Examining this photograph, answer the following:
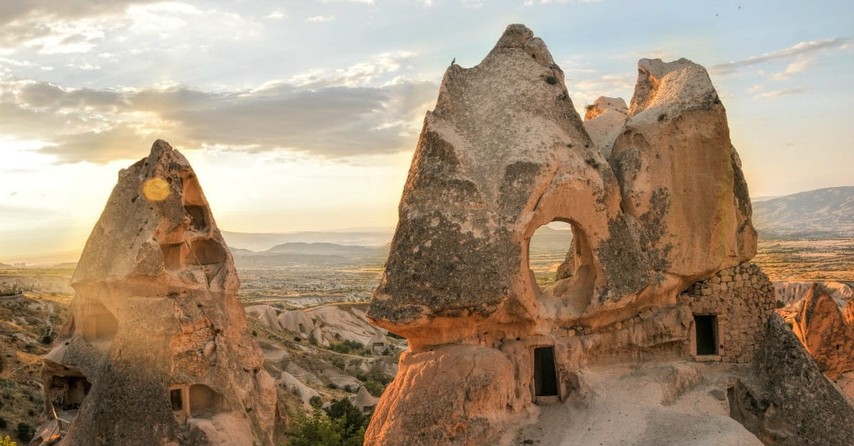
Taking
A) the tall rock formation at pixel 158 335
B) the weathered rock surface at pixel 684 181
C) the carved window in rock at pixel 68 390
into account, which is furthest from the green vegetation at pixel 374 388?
the weathered rock surface at pixel 684 181

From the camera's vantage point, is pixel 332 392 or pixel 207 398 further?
pixel 332 392

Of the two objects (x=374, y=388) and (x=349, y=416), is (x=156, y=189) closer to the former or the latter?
(x=349, y=416)

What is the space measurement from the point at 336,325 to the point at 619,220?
141ft

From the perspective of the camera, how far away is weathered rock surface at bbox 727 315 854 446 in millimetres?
12883

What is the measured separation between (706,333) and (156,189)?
11134 millimetres

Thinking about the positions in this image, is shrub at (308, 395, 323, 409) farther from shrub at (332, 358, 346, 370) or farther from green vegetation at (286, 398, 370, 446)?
shrub at (332, 358, 346, 370)

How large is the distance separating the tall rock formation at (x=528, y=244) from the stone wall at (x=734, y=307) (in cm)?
3

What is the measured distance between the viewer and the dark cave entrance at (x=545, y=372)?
13.1 m

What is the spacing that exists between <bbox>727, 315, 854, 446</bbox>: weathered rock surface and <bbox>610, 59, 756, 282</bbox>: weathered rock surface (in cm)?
168

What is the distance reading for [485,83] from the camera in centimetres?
1366

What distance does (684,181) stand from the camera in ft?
45.3

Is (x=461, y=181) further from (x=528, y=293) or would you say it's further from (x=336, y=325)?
(x=336, y=325)

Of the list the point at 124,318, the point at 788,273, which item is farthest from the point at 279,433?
the point at 788,273

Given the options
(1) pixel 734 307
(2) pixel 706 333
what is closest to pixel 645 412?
(2) pixel 706 333
